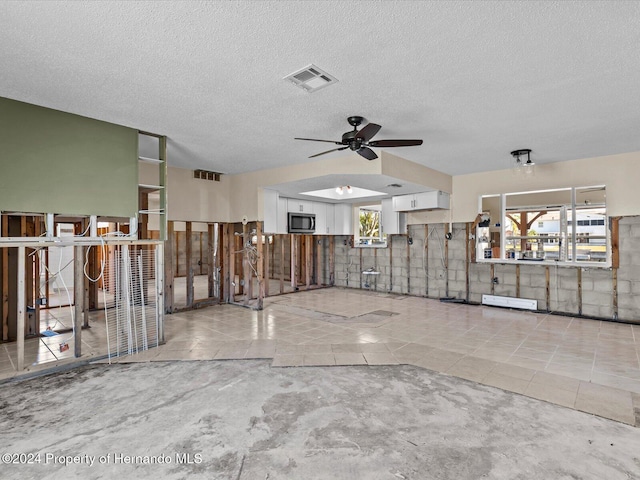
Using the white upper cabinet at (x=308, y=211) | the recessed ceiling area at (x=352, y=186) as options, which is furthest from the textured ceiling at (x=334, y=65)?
the white upper cabinet at (x=308, y=211)

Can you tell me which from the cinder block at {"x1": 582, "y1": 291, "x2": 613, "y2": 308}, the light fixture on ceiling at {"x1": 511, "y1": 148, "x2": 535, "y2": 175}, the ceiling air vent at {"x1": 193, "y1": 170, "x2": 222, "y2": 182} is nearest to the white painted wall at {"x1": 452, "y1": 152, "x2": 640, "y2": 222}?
the light fixture on ceiling at {"x1": 511, "y1": 148, "x2": 535, "y2": 175}

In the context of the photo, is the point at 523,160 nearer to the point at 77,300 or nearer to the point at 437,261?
the point at 437,261

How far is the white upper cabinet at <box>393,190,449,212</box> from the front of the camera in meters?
7.21

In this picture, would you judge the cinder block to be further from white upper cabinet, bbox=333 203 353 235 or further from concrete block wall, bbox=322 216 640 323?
white upper cabinet, bbox=333 203 353 235

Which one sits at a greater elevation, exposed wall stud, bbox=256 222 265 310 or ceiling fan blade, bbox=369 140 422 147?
ceiling fan blade, bbox=369 140 422 147

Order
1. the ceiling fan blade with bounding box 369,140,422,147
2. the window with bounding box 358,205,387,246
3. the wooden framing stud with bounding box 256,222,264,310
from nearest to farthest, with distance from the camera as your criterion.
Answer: the ceiling fan blade with bounding box 369,140,422,147
the wooden framing stud with bounding box 256,222,264,310
the window with bounding box 358,205,387,246

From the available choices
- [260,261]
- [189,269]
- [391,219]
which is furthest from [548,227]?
[189,269]

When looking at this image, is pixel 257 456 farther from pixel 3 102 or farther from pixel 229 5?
pixel 3 102

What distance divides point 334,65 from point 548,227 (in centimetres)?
583

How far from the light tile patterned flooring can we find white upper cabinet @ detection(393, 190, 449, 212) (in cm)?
218

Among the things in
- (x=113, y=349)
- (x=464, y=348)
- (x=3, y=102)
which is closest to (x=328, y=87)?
(x=3, y=102)

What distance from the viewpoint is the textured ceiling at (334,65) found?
2180mm

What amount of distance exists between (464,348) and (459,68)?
3.39 m

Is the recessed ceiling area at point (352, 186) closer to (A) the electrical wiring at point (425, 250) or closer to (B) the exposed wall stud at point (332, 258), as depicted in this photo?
(A) the electrical wiring at point (425, 250)
